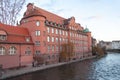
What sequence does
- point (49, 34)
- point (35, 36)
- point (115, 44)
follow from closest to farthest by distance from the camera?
point (35, 36) → point (49, 34) → point (115, 44)

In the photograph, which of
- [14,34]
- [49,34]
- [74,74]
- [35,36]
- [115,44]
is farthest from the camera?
[115,44]

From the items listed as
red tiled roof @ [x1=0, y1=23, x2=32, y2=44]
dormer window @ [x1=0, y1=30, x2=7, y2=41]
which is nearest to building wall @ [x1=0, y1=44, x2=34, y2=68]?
red tiled roof @ [x1=0, y1=23, x2=32, y2=44]

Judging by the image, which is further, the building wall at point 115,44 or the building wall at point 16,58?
the building wall at point 115,44

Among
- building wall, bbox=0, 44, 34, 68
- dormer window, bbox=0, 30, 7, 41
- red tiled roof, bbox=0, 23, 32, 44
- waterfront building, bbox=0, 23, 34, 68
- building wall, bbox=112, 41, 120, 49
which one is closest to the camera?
building wall, bbox=0, 44, 34, 68

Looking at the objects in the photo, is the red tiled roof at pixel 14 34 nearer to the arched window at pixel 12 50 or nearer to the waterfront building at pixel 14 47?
the waterfront building at pixel 14 47

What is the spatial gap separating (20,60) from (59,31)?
20267 mm

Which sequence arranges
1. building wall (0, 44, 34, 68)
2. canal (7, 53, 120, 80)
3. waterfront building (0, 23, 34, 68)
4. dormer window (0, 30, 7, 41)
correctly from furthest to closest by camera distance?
1. dormer window (0, 30, 7, 41)
2. waterfront building (0, 23, 34, 68)
3. building wall (0, 44, 34, 68)
4. canal (7, 53, 120, 80)

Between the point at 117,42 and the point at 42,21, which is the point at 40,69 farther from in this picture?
the point at 117,42

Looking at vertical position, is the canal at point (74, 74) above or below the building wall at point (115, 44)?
below

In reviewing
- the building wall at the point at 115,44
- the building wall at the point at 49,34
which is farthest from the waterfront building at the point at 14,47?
the building wall at the point at 115,44

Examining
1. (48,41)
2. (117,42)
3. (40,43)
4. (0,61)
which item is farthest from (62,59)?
(117,42)

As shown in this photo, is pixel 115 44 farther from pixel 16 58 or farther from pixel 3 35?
pixel 3 35

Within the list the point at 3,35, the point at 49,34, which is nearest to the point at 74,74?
the point at 3,35

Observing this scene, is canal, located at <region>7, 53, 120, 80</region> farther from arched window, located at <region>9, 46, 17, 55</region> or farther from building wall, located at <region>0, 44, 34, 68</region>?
arched window, located at <region>9, 46, 17, 55</region>
